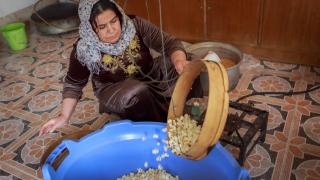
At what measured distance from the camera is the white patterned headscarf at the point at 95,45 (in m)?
1.32

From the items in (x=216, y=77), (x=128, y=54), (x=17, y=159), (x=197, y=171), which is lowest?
(x=17, y=159)

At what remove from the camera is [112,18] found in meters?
1.26

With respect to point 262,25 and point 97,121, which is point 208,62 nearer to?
point 97,121

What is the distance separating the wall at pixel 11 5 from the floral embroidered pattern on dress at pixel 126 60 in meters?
1.86

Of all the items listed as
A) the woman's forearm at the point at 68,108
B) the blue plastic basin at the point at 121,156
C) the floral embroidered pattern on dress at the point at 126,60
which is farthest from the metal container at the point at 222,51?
the woman's forearm at the point at 68,108

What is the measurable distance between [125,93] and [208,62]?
1.89 feet

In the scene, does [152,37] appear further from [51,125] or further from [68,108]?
[51,125]

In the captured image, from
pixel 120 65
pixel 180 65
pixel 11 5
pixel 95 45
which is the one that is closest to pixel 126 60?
pixel 120 65

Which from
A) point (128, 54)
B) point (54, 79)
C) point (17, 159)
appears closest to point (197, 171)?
point (128, 54)

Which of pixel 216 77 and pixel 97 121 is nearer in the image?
pixel 216 77

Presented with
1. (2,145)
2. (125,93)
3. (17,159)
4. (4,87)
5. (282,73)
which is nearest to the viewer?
(125,93)

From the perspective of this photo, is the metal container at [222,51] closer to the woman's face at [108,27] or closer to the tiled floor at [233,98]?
the tiled floor at [233,98]

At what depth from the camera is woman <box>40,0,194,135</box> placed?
1.27m

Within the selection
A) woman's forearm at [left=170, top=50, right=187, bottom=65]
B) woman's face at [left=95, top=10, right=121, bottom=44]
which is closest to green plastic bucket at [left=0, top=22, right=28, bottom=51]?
woman's face at [left=95, top=10, right=121, bottom=44]
